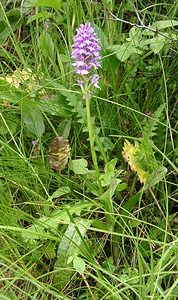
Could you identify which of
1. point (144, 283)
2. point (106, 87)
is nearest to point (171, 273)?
point (144, 283)

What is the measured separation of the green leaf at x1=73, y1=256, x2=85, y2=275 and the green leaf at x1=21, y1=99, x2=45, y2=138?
1.33 feet

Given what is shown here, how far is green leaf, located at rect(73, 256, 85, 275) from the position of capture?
45.0 inches

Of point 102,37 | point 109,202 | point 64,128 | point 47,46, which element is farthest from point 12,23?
point 109,202

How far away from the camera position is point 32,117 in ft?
4.84

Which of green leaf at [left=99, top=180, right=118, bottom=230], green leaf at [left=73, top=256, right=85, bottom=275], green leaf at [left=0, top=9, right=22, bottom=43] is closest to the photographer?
green leaf at [left=73, top=256, right=85, bottom=275]

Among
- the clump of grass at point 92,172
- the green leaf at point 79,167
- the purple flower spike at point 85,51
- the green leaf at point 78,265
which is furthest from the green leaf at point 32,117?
the green leaf at point 78,265

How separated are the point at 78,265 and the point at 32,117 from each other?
46cm

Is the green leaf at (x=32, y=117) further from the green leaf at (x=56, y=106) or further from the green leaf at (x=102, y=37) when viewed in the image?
the green leaf at (x=102, y=37)

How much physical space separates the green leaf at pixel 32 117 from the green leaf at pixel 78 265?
0.41 metres

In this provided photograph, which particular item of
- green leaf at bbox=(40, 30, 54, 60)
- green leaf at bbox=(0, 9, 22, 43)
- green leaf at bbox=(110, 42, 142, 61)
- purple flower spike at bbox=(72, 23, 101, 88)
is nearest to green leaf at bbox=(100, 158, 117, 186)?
purple flower spike at bbox=(72, 23, 101, 88)

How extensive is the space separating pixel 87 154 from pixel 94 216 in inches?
7.7

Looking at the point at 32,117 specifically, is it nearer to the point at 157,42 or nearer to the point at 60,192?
the point at 60,192

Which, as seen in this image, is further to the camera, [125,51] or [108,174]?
[125,51]

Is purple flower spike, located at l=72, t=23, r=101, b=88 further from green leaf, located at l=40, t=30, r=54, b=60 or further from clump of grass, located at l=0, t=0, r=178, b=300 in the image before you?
green leaf, located at l=40, t=30, r=54, b=60
